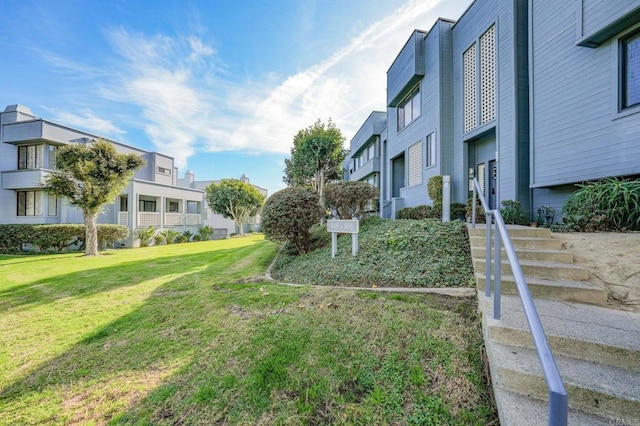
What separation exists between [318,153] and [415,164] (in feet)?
20.2

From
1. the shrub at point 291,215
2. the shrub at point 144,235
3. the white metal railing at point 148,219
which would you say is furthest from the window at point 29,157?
the shrub at point 291,215

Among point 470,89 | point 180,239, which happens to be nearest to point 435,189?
point 470,89

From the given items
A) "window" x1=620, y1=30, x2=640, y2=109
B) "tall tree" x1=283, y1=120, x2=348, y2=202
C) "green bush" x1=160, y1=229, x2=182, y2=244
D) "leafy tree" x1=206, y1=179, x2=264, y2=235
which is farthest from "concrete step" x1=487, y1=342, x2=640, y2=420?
"leafy tree" x1=206, y1=179, x2=264, y2=235

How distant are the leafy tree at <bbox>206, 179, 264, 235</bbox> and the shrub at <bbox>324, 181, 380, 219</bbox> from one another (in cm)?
2070

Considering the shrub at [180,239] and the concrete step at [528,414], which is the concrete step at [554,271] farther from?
the shrub at [180,239]

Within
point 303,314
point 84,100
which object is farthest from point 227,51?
point 303,314

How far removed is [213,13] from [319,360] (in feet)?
41.4

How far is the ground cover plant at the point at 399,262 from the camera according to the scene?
4.59 m

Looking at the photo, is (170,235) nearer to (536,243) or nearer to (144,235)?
(144,235)

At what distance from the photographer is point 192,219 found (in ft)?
75.3

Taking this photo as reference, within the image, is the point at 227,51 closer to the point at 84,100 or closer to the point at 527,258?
the point at 84,100

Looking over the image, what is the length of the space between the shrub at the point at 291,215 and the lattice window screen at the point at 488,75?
6.61 m

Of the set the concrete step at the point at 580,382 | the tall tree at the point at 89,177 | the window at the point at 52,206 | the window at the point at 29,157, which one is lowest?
the concrete step at the point at 580,382

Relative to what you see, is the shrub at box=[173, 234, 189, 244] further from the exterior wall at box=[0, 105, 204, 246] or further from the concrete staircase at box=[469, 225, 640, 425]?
the concrete staircase at box=[469, 225, 640, 425]
